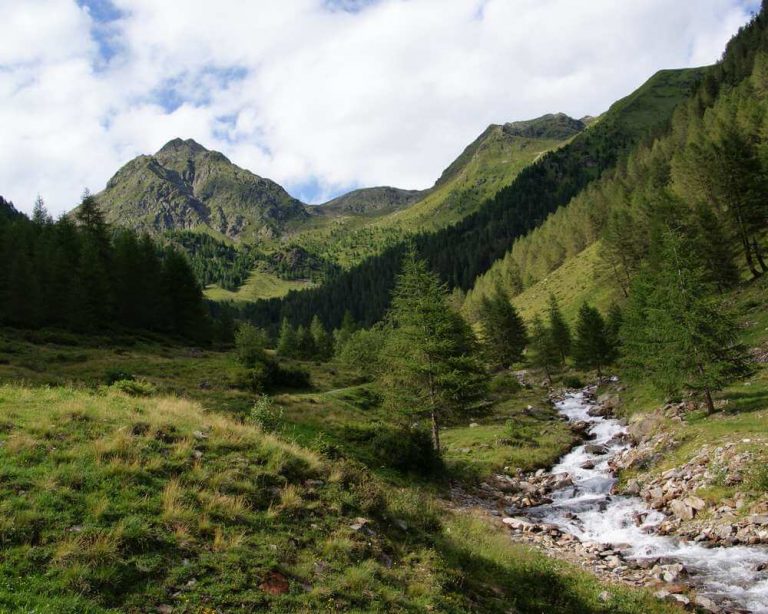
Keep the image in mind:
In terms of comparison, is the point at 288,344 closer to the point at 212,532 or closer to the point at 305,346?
the point at 305,346

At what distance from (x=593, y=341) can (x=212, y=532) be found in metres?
56.4

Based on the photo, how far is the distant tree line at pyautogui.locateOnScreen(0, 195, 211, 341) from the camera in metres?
49.9

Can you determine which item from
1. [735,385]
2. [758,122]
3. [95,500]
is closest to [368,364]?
[735,385]

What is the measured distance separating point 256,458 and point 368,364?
55327 millimetres

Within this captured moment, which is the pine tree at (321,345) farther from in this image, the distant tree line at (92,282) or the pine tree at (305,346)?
the distant tree line at (92,282)

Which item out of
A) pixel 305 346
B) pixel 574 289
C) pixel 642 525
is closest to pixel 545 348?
pixel 574 289

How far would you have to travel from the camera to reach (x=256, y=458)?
13.6 meters

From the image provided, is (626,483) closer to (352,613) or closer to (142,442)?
(352,613)

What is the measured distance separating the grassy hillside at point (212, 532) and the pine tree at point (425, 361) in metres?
12.1

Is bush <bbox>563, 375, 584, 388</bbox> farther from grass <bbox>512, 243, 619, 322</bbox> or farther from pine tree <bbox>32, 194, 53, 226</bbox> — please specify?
pine tree <bbox>32, 194, 53, 226</bbox>

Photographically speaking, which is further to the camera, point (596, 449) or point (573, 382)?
point (573, 382)

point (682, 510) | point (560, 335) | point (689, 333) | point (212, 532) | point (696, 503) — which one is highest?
point (212, 532)

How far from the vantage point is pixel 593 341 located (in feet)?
189

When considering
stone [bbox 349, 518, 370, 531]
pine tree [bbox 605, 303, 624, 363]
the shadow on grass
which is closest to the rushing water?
the shadow on grass
